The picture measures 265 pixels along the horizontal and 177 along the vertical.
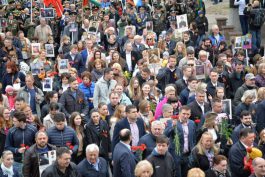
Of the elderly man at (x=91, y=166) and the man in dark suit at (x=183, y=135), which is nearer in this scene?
the elderly man at (x=91, y=166)

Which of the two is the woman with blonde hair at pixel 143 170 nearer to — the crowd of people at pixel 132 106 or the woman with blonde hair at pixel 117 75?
the crowd of people at pixel 132 106

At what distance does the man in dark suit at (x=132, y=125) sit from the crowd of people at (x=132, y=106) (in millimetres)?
15

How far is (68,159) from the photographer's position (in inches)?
430

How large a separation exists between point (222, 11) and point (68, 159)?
2062 cm

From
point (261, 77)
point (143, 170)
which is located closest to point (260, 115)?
point (261, 77)

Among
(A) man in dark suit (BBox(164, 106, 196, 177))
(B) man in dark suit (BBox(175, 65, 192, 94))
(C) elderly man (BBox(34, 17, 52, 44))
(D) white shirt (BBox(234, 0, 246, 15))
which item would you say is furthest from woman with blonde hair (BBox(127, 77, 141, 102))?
(D) white shirt (BBox(234, 0, 246, 15))

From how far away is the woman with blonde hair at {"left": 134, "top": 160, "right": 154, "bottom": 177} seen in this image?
1049cm

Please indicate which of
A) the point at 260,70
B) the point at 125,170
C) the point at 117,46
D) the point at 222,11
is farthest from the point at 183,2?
the point at 125,170

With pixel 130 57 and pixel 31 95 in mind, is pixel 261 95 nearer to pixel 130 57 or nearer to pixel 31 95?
pixel 31 95

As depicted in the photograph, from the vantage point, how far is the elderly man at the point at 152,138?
1193cm

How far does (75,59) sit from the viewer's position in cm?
1891

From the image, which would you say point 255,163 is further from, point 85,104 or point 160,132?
point 85,104

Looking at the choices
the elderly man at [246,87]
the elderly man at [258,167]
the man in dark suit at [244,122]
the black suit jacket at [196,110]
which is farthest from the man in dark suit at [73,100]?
the elderly man at [258,167]

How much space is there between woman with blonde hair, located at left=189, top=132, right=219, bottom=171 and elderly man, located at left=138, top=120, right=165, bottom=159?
0.57m
